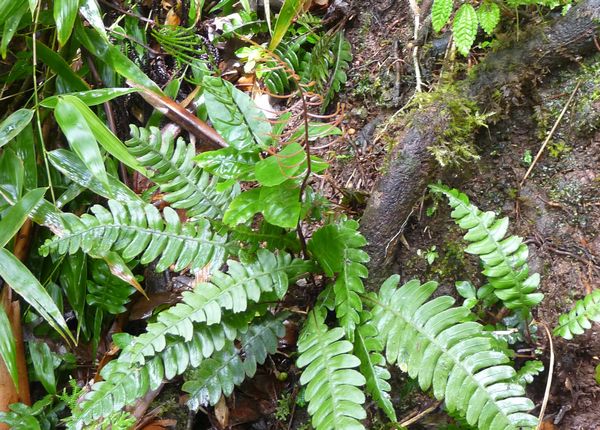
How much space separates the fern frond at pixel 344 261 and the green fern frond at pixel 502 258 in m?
0.37

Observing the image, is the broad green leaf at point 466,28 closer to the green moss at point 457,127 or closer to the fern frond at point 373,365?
the green moss at point 457,127

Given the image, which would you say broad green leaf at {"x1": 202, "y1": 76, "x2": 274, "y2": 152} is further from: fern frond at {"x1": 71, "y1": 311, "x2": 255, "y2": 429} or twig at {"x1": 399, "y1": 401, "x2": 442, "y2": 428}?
twig at {"x1": 399, "y1": 401, "x2": 442, "y2": 428}

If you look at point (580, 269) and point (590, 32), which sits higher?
point (590, 32)

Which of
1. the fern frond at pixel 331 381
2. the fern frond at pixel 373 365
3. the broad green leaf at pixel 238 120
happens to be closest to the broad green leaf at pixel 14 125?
the broad green leaf at pixel 238 120

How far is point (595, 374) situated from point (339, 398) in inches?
33.9

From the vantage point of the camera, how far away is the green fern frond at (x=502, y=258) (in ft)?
5.48

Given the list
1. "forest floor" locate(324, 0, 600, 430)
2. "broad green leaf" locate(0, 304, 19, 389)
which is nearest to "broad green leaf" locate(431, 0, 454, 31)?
"forest floor" locate(324, 0, 600, 430)

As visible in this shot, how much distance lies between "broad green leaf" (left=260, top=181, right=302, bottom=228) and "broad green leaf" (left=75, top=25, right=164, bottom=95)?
3.19ft

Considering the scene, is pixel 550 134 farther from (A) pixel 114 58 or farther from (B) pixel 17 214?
(B) pixel 17 214

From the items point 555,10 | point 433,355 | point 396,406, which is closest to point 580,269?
point 433,355

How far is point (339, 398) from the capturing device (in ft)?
4.97

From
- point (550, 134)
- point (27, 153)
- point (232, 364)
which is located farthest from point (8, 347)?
point (550, 134)

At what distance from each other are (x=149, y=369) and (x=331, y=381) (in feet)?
2.04

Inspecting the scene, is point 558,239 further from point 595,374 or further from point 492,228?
point 595,374
